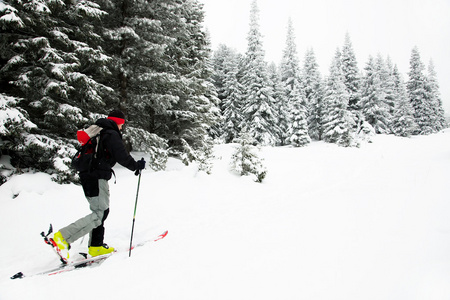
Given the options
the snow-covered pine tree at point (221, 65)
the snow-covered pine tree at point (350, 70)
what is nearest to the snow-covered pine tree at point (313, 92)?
the snow-covered pine tree at point (350, 70)

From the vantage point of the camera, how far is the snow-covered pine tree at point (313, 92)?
37.4 metres

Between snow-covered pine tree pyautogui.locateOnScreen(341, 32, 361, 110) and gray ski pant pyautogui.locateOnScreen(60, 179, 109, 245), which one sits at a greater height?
snow-covered pine tree pyautogui.locateOnScreen(341, 32, 361, 110)

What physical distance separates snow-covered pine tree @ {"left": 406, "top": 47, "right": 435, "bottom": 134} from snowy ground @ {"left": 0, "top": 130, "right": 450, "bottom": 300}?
40.8 metres

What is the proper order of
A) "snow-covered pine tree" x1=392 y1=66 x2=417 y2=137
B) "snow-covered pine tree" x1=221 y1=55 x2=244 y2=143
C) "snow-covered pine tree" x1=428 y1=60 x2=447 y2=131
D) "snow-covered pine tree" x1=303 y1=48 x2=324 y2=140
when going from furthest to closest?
1. "snow-covered pine tree" x1=428 y1=60 x2=447 y2=131
2. "snow-covered pine tree" x1=303 y1=48 x2=324 y2=140
3. "snow-covered pine tree" x1=392 y1=66 x2=417 y2=137
4. "snow-covered pine tree" x1=221 y1=55 x2=244 y2=143

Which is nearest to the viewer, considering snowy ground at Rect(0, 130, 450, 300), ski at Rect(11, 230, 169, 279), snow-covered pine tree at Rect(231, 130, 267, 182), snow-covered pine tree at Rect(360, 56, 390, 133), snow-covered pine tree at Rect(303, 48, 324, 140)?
snowy ground at Rect(0, 130, 450, 300)

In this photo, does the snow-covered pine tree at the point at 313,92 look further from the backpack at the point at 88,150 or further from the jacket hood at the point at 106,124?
the backpack at the point at 88,150

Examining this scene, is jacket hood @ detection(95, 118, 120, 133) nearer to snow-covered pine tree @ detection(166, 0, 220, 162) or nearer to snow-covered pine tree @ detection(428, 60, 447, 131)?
snow-covered pine tree @ detection(166, 0, 220, 162)

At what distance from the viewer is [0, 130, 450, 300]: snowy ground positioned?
2.67m

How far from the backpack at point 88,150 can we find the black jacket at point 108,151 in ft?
0.21

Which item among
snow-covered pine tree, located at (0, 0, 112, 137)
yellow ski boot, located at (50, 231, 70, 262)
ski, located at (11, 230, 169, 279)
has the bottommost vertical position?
ski, located at (11, 230, 169, 279)

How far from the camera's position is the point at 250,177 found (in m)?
9.84

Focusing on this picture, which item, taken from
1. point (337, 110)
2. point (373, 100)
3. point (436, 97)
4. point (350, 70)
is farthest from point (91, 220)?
point (436, 97)

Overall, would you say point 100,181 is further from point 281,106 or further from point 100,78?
point 281,106

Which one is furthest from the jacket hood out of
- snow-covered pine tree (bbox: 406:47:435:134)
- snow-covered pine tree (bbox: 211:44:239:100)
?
snow-covered pine tree (bbox: 406:47:435:134)
